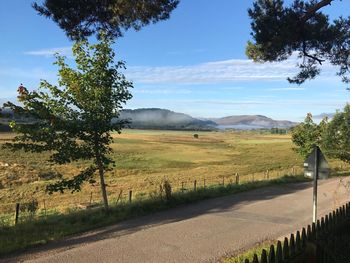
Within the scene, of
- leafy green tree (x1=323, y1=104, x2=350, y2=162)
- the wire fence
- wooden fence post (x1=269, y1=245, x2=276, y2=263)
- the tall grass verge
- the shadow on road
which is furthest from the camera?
leafy green tree (x1=323, y1=104, x2=350, y2=162)

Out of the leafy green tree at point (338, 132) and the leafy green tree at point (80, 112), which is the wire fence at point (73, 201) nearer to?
the leafy green tree at point (80, 112)

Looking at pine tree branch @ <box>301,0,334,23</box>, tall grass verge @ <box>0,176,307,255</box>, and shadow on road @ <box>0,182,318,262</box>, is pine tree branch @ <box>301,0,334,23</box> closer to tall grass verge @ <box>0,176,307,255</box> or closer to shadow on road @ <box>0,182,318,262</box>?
shadow on road @ <box>0,182,318,262</box>

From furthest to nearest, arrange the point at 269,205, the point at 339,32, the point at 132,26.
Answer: the point at 269,205 < the point at 339,32 < the point at 132,26

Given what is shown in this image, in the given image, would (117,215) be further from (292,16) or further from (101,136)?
(292,16)

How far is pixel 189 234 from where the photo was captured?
37.5ft

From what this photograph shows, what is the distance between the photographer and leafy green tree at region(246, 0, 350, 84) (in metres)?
13.4

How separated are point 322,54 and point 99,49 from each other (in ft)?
23.9

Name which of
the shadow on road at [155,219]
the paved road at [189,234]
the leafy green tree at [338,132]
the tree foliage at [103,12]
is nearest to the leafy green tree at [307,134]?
the leafy green tree at [338,132]

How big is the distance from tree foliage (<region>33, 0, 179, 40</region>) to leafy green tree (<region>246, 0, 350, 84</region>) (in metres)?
3.20

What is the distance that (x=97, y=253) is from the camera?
934 cm

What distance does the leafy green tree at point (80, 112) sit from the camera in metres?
13.8

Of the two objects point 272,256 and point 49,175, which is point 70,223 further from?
point 49,175

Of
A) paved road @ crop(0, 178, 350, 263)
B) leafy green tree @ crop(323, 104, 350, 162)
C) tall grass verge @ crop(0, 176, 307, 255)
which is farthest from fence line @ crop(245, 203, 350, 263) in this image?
leafy green tree @ crop(323, 104, 350, 162)

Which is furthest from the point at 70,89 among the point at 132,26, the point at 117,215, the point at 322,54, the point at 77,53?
the point at 322,54
